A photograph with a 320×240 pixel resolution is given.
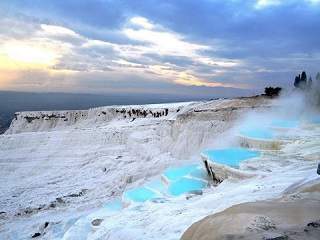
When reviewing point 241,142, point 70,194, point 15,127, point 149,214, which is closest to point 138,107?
point 15,127

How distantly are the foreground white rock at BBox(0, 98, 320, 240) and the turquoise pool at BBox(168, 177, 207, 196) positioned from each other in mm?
1162

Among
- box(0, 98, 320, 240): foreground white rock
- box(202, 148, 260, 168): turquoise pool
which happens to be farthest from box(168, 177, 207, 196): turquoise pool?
box(0, 98, 320, 240): foreground white rock

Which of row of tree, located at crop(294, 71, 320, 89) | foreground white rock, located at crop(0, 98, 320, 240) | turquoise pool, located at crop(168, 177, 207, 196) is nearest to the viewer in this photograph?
foreground white rock, located at crop(0, 98, 320, 240)

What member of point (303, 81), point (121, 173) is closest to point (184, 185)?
point (121, 173)

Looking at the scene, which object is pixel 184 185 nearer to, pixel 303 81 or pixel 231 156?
pixel 231 156

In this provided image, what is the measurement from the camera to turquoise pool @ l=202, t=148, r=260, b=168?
42.0ft

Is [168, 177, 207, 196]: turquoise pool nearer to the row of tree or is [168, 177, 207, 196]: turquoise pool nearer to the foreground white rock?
the foreground white rock

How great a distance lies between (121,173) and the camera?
68.0 ft

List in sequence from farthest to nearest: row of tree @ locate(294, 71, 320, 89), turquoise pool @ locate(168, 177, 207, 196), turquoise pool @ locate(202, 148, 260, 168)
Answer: row of tree @ locate(294, 71, 320, 89) < turquoise pool @ locate(202, 148, 260, 168) < turquoise pool @ locate(168, 177, 207, 196)

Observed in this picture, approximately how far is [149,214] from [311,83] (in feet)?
64.4

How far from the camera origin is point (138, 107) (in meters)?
35.6

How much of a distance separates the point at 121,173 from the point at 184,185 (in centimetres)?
830

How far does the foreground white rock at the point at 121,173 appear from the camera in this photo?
8430 mm

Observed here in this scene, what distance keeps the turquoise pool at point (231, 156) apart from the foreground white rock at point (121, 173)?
0.75 meters
